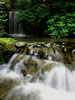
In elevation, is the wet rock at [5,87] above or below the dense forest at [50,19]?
below

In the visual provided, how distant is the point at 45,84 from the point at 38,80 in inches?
12.5

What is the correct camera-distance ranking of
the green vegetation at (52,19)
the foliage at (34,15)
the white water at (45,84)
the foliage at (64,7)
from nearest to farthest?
the white water at (45,84) → the green vegetation at (52,19) → the foliage at (64,7) → the foliage at (34,15)

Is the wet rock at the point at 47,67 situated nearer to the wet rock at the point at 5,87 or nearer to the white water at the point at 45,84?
the white water at the point at 45,84

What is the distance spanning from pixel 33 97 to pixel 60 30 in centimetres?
638

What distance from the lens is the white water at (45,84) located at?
4426mm

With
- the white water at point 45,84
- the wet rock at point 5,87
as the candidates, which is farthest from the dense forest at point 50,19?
the wet rock at point 5,87

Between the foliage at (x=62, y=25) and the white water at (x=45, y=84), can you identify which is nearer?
the white water at (x=45, y=84)

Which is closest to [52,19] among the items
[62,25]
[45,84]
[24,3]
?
[62,25]

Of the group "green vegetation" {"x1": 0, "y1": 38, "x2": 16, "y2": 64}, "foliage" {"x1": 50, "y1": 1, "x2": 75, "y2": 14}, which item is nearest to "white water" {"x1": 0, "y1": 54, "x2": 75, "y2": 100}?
"green vegetation" {"x1": 0, "y1": 38, "x2": 16, "y2": 64}

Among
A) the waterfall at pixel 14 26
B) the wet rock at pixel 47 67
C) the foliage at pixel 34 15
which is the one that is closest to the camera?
the wet rock at pixel 47 67

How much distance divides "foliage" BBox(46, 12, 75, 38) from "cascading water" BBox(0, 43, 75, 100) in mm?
4192

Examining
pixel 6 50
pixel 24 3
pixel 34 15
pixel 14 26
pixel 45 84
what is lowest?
pixel 45 84

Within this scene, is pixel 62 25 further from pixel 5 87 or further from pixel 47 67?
pixel 5 87

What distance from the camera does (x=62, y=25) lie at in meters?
9.45
